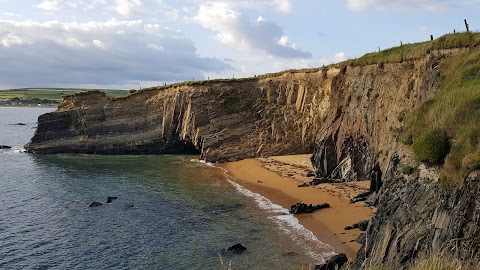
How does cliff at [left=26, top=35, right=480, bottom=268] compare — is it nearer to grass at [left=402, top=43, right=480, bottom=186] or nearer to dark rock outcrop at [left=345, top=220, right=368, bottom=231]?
grass at [left=402, top=43, right=480, bottom=186]

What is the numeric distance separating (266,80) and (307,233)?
39.6 metres

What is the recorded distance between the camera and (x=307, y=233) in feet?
90.3

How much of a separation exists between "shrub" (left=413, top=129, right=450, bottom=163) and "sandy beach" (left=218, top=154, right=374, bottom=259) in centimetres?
847

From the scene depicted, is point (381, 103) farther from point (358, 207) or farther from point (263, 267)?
point (263, 267)

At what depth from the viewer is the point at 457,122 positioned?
16859 millimetres

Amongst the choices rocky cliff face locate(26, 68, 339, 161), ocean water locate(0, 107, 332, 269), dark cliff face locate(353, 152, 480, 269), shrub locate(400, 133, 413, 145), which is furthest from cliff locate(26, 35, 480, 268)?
ocean water locate(0, 107, 332, 269)

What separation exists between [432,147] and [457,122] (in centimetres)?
152

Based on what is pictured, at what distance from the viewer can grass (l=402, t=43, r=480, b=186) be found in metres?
14.9

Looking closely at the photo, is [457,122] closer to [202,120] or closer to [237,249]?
[237,249]

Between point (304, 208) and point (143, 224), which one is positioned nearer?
point (143, 224)

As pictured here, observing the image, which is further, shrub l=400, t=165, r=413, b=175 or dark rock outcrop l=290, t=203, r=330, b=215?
dark rock outcrop l=290, t=203, r=330, b=215

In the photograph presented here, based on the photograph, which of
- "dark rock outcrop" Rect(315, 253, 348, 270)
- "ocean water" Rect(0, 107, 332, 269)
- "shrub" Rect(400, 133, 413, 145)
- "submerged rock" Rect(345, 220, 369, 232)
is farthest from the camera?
"submerged rock" Rect(345, 220, 369, 232)

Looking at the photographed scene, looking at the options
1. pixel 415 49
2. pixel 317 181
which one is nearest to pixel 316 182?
pixel 317 181

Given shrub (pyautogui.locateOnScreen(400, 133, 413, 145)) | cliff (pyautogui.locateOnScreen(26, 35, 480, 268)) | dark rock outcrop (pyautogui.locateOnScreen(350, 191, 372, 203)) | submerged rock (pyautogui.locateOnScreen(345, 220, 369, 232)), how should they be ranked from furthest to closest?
dark rock outcrop (pyautogui.locateOnScreen(350, 191, 372, 203)) < submerged rock (pyautogui.locateOnScreen(345, 220, 369, 232)) < shrub (pyautogui.locateOnScreen(400, 133, 413, 145)) < cliff (pyautogui.locateOnScreen(26, 35, 480, 268))
